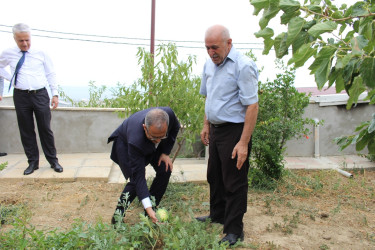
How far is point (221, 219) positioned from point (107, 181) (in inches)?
75.8

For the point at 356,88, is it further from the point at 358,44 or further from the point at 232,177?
the point at 232,177

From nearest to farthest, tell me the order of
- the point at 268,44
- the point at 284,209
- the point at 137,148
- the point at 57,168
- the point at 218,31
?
the point at 268,44 < the point at 218,31 < the point at 137,148 < the point at 284,209 < the point at 57,168

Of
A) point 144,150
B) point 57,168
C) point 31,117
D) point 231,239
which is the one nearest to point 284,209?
point 231,239

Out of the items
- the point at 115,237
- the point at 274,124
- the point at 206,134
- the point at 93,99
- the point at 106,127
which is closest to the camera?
the point at 115,237

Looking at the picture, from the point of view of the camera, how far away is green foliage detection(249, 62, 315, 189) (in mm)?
4363

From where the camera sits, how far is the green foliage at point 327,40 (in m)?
1.35

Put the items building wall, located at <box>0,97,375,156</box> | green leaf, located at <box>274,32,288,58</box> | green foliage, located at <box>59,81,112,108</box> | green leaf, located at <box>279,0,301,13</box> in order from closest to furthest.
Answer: green leaf, located at <box>279,0,301,13</box>
green leaf, located at <box>274,32,288,58</box>
building wall, located at <box>0,97,375,156</box>
green foliage, located at <box>59,81,112,108</box>

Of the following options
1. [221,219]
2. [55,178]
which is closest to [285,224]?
[221,219]

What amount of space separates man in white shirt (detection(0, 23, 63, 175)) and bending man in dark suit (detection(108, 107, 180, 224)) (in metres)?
1.82

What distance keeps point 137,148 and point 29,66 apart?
2.62 m

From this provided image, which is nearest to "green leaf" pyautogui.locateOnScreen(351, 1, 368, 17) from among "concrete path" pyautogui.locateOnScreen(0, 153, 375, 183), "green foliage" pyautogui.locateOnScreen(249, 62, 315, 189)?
"green foliage" pyautogui.locateOnScreen(249, 62, 315, 189)

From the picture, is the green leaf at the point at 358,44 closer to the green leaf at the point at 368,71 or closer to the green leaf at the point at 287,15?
the green leaf at the point at 368,71

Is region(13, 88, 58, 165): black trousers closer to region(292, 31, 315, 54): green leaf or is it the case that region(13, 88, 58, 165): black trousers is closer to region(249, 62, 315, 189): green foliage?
region(249, 62, 315, 189): green foliage

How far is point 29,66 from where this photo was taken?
454 cm
